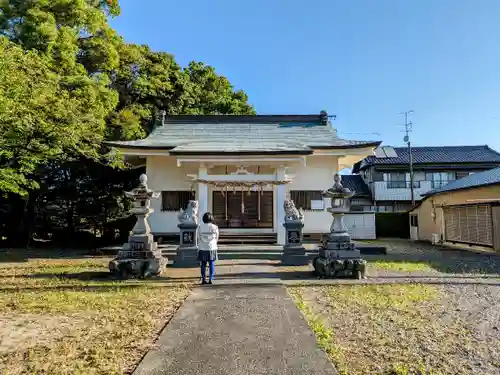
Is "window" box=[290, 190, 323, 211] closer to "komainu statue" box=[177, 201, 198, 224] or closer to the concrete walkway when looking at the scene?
"komainu statue" box=[177, 201, 198, 224]

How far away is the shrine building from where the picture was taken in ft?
43.5

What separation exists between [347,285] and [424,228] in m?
15.0

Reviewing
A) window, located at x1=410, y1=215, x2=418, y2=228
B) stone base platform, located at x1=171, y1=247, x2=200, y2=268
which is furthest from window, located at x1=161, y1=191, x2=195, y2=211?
window, located at x1=410, y1=215, x2=418, y2=228

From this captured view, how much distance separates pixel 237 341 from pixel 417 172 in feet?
98.1

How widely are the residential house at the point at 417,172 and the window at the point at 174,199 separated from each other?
66.7 feet

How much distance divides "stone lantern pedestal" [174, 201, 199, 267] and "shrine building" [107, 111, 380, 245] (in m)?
3.63

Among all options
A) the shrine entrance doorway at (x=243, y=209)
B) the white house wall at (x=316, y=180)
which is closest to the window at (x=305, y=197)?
the white house wall at (x=316, y=180)

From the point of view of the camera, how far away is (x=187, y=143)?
49.6 ft

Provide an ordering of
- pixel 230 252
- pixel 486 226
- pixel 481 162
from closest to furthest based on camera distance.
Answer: pixel 230 252 < pixel 486 226 < pixel 481 162

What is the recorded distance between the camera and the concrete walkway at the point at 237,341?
318 cm

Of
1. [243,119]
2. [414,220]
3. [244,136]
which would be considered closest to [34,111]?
[244,136]

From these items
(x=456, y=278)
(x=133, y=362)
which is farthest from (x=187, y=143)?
(x=133, y=362)

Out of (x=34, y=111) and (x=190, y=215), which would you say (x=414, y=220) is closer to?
(x=190, y=215)

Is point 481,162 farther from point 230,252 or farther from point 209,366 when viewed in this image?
point 209,366
